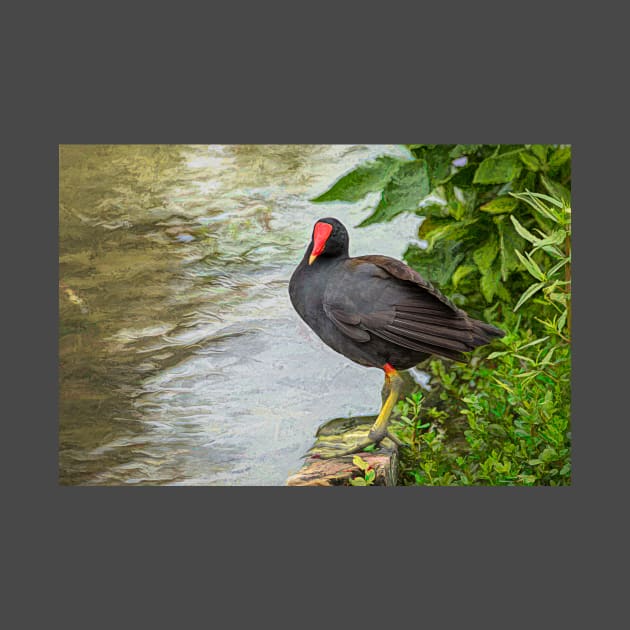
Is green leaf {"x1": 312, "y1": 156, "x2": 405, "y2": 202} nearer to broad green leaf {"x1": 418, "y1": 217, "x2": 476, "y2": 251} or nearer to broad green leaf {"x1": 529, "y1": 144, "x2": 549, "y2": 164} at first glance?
broad green leaf {"x1": 418, "y1": 217, "x2": 476, "y2": 251}

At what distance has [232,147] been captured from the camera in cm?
451

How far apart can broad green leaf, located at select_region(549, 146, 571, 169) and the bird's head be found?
103cm

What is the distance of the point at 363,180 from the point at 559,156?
3.04ft

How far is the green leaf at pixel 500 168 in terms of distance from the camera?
14.8 ft

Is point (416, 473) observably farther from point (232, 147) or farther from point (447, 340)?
point (232, 147)

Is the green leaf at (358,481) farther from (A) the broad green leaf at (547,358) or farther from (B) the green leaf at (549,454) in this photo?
(A) the broad green leaf at (547,358)

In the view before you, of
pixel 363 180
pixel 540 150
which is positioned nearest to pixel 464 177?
pixel 540 150

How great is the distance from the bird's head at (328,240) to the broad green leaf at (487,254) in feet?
2.19

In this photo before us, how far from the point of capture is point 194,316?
4.54 meters

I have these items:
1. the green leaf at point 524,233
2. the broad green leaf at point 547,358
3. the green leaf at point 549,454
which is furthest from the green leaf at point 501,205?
the green leaf at point 549,454

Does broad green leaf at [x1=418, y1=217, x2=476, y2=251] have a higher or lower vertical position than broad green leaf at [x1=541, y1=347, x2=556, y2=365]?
higher

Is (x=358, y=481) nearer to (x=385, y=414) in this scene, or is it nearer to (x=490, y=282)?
(x=385, y=414)

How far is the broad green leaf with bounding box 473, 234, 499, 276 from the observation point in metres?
4.59

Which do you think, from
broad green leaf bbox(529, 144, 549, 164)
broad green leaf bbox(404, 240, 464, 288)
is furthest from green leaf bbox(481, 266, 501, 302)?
broad green leaf bbox(529, 144, 549, 164)
